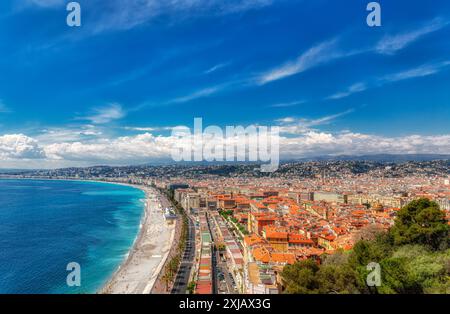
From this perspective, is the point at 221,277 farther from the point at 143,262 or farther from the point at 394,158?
the point at 394,158

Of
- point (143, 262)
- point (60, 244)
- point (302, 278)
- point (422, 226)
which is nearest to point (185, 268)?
point (143, 262)

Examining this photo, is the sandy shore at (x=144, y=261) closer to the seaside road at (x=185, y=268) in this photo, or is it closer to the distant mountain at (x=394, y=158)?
the seaside road at (x=185, y=268)

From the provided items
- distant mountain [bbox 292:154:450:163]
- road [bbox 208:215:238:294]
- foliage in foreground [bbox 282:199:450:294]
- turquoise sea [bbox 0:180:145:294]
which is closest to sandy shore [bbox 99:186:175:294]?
turquoise sea [bbox 0:180:145:294]

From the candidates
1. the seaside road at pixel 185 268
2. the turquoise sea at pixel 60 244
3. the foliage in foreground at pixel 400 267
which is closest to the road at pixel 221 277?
the seaside road at pixel 185 268

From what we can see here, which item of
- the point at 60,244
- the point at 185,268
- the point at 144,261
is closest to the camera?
the point at 185,268

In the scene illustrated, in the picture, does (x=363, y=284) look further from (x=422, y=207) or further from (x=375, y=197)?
(x=375, y=197)
